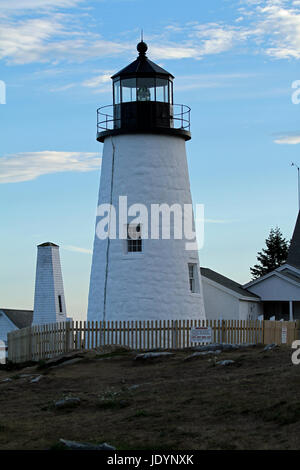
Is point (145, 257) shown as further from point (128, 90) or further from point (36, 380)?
point (36, 380)

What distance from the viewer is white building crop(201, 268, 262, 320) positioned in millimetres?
36438

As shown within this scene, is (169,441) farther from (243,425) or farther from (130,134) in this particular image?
(130,134)

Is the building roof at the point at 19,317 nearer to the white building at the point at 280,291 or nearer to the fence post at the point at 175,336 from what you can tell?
the white building at the point at 280,291

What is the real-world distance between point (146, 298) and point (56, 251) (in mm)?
12535

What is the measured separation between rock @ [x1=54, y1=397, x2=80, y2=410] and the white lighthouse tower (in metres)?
11.9

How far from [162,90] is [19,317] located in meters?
27.4

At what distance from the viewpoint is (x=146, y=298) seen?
30.0m

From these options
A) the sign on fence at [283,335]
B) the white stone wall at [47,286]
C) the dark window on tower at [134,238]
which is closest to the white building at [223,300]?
the sign on fence at [283,335]

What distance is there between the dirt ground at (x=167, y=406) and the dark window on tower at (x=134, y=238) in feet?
24.4

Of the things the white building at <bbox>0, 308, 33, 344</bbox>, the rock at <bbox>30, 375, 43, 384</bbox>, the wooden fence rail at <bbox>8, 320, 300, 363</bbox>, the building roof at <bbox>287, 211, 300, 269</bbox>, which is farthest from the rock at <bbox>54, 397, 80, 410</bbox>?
the white building at <bbox>0, 308, 33, 344</bbox>

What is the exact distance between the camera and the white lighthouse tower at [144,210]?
30.2 metres

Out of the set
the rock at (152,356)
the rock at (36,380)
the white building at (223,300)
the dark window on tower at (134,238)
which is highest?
the dark window on tower at (134,238)

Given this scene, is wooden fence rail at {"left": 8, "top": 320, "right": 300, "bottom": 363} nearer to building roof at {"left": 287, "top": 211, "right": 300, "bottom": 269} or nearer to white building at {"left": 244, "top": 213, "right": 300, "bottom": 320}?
white building at {"left": 244, "top": 213, "right": 300, "bottom": 320}

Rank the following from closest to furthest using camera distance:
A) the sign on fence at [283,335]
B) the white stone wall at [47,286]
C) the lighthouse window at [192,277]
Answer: the sign on fence at [283,335]
the lighthouse window at [192,277]
the white stone wall at [47,286]
